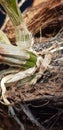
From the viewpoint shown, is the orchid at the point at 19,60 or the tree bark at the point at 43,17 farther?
the tree bark at the point at 43,17

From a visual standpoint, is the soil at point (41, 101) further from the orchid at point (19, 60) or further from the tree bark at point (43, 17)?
the tree bark at point (43, 17)

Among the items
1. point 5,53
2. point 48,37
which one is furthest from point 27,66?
point 48,37

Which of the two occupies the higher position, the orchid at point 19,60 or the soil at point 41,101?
the orchid at point 19,60

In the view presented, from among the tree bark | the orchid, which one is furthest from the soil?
the tree bark

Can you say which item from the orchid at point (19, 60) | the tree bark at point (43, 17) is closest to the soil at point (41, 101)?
the orchid at point (19, 60)

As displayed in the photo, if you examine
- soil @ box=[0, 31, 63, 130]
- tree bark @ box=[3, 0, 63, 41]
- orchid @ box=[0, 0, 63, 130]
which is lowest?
soil @ box=[0, 31, 63, 130]

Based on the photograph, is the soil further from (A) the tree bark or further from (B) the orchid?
(A) the tree bark

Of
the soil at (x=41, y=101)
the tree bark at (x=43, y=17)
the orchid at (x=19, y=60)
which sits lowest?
the soil at (x=41, y=101)

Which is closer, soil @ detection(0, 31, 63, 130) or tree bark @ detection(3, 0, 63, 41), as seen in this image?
soil @ detection(0, 31, 63, 130)

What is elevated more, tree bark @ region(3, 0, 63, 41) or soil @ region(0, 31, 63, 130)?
tree bark @ region(3, 0, 63, 41)

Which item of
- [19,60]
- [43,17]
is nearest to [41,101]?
[19,60]
